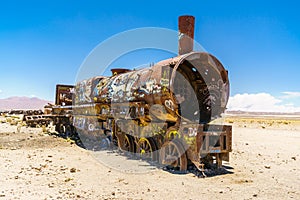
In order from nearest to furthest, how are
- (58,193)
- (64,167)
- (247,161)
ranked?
(58,193) → (64,167) → (247,161)

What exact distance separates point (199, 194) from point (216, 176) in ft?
6.35

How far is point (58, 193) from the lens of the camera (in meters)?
6.23

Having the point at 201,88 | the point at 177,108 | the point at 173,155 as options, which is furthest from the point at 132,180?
the point at 201,88

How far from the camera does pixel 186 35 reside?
31.6 ft

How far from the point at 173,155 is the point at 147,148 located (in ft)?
4.85

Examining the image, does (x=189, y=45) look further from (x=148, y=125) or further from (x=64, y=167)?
(x=64, y=167)

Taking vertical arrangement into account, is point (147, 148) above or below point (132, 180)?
above

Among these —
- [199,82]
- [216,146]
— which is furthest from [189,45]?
[216,146]

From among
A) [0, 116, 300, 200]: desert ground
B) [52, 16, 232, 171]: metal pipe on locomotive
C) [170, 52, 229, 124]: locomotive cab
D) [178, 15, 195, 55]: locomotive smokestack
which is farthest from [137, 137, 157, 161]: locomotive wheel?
[178, 15, 195, 55]: locomotive smokestack

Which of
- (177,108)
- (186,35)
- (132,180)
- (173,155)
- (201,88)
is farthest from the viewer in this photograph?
(201,88)

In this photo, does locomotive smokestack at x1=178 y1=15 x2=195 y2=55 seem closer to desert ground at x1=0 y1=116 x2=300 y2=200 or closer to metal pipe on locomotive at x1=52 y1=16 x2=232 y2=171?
metal pipe on locomotive at x1=52 y1=16 x2=232 y2=171

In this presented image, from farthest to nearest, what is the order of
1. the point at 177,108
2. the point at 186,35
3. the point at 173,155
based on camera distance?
the point at 186,35
the point at 173,155
the point at 177,108

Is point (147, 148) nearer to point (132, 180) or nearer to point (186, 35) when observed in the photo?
point (132, 180)

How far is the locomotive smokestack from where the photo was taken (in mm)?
9566
